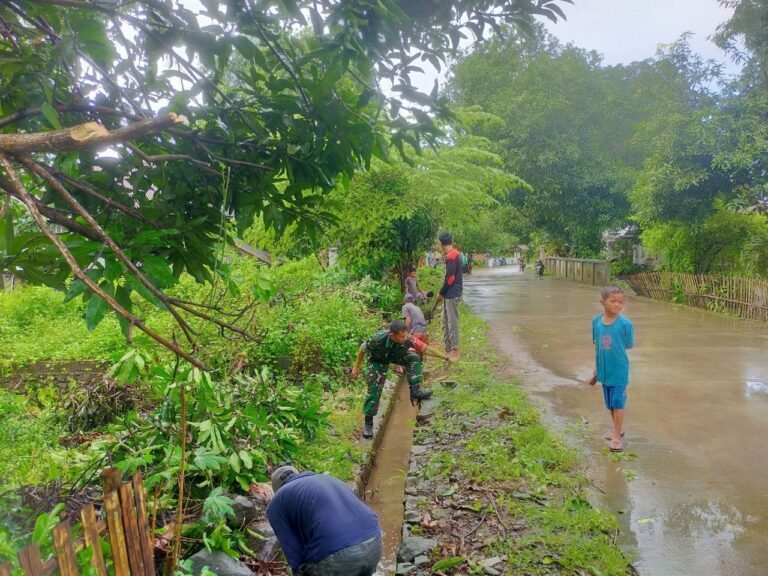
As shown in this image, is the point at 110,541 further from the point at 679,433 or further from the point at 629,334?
the point at 679,433

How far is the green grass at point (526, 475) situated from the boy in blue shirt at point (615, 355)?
0.56 m

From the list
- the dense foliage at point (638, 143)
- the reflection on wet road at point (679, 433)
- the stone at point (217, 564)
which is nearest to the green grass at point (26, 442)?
the stone at point (217, 564)

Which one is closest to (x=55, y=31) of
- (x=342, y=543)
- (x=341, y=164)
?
(x=341, y=164)

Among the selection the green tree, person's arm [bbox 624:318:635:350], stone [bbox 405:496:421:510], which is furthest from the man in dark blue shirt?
the green tree

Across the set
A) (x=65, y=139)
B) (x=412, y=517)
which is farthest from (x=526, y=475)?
(x=65, y=139)

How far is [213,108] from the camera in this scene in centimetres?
283

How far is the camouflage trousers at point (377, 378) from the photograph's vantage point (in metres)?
6.16

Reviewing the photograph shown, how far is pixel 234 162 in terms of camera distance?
2.63 m

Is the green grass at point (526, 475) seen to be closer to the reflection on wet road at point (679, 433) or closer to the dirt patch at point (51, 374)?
the reflection on wet road at point (679, 433)

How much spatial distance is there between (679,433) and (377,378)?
3.13m

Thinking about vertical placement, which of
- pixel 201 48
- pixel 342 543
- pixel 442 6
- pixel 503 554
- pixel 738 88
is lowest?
Result: pixel 503 554

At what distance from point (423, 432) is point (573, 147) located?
21.4 metres

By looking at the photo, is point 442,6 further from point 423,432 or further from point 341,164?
point 423,432

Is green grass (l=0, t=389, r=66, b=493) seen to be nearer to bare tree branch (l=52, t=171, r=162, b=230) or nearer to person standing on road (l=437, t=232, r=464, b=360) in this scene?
bare tree branch (l=52, t=171, r=162, b=230)
